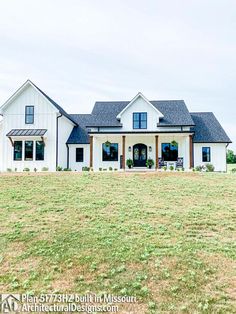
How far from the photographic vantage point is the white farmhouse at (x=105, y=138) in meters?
26.1

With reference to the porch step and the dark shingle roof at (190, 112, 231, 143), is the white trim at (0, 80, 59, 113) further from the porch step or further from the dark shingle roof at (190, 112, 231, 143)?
the dark shingle roof at (190, 112, 231, 143)

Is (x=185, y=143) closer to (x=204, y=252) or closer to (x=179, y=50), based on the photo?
(x=179, y=50)

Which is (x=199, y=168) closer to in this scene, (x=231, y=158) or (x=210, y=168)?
(x=210, y=168)

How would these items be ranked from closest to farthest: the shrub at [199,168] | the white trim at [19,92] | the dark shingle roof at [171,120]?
1. the shrub at [199,168]
2. the white trim at [19,92]
3. the dark shingle roof at [171,120]

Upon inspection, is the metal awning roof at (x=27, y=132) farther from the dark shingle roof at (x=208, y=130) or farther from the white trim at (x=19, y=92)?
the dark shingle roof at (x=208, y=130)

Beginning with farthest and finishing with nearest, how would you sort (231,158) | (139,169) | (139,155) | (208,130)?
(231,158) < (208,130) < (139,155) < (139,169)

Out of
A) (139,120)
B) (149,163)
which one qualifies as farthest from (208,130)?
(149,163)

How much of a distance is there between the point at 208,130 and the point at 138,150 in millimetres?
6635

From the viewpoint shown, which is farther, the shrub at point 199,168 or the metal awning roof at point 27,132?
the metal awning roof at point 27,132

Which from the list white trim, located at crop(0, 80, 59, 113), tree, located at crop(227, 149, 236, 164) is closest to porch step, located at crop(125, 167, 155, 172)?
white trim, located at crop(0, 80, 59, 113)

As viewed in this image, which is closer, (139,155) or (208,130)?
(139,155)

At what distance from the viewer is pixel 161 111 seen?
28.6 m

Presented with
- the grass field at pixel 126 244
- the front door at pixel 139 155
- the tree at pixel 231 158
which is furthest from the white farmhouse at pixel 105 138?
the tree at pixel 231 158

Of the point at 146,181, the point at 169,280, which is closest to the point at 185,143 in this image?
the point at 146,181
